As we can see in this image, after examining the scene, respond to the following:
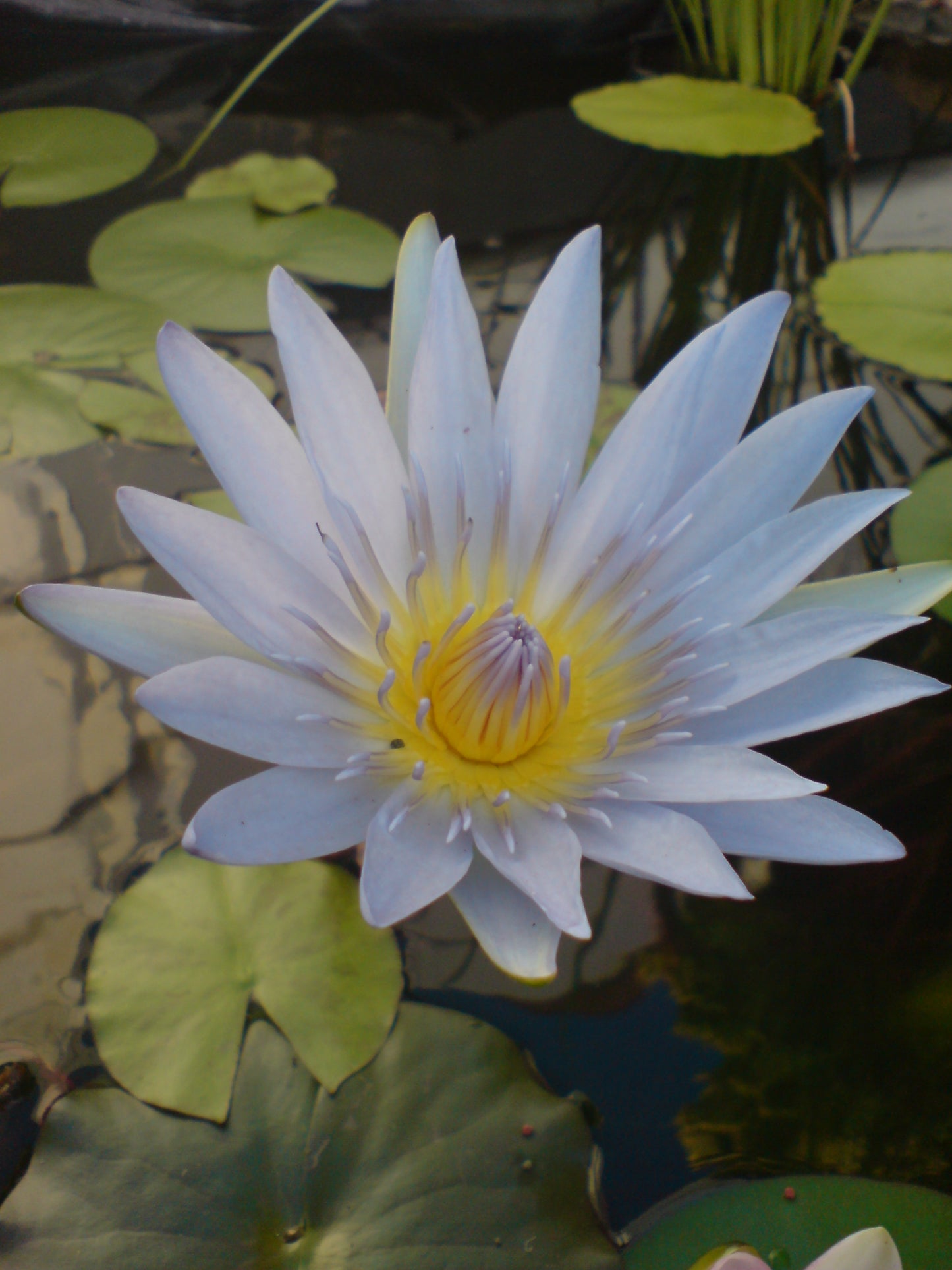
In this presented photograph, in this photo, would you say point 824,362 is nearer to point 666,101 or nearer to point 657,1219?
point 666,101

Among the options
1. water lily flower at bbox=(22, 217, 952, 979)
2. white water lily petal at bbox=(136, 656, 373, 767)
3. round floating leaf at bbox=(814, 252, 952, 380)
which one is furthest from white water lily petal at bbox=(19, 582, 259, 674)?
round floating leaf at bbox=(814, 252, 952, 380)

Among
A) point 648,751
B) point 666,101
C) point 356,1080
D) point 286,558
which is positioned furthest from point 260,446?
point 666,101

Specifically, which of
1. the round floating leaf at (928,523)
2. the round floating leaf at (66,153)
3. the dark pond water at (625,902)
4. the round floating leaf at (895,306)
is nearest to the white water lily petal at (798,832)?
the dark pond water at (625,902)

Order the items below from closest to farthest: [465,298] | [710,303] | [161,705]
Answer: [161,705]
[465,298]
[710,303]

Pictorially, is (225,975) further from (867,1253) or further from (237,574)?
(867,1253)

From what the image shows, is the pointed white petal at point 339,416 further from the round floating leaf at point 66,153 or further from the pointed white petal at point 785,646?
the round floating leaf at point 66,153

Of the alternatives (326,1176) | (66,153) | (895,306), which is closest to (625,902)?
(326,1176)
